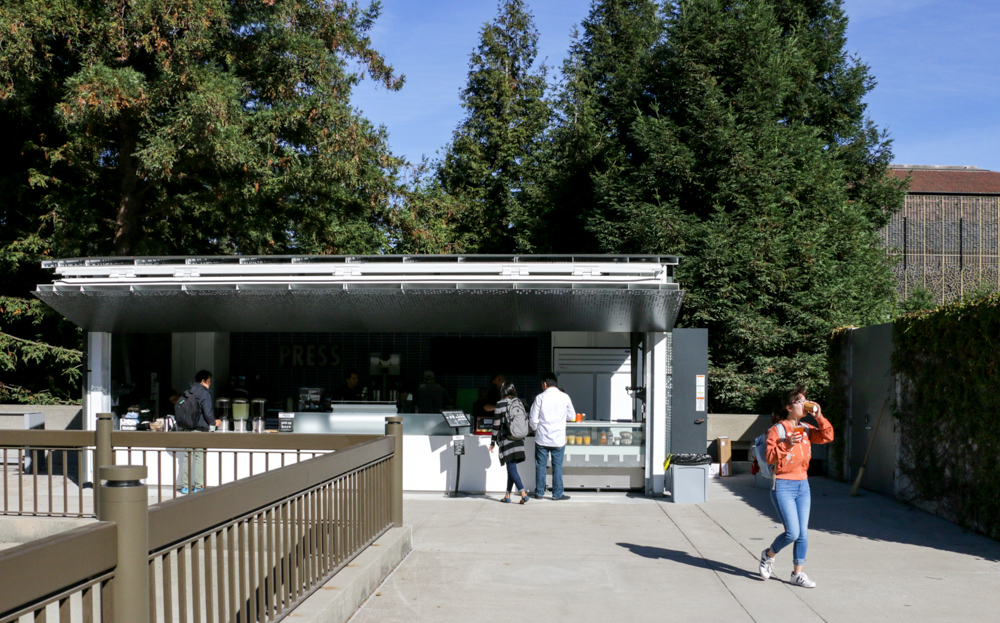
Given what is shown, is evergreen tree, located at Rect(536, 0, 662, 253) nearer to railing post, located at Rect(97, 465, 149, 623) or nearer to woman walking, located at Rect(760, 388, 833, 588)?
woman walking, located at Rect(760, 388, 833, 588)

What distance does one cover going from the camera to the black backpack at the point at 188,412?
11852 millimetres

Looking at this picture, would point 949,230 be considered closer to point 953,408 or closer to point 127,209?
point 953,408

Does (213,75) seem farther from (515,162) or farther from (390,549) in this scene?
(515,162)

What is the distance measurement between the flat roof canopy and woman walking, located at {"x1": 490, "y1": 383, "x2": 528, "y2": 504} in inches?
48.7

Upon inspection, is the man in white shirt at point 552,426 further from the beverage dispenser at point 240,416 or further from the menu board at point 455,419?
the beverage dispenser at point 240,416

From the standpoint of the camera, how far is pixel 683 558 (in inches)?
319

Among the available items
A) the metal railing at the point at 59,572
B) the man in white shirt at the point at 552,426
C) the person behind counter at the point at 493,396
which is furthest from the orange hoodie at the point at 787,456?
the person behind counter at the point at 493,396

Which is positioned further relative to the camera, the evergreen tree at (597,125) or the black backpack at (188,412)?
the evergreen tree at (597,125)

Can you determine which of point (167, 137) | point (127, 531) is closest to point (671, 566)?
point (127, 531)

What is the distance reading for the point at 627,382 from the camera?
1602 centimetres

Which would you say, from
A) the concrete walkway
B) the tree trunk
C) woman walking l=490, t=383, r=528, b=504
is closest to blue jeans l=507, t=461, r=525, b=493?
woman walking l=490, t=383, r=528, b=504

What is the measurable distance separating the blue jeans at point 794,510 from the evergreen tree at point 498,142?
22538 mm

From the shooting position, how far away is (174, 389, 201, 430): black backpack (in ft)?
38.9

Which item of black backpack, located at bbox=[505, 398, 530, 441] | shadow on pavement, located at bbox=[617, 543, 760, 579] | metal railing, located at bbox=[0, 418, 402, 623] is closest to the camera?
metal railing, located at bbox=[0, 418, 402, 623]
